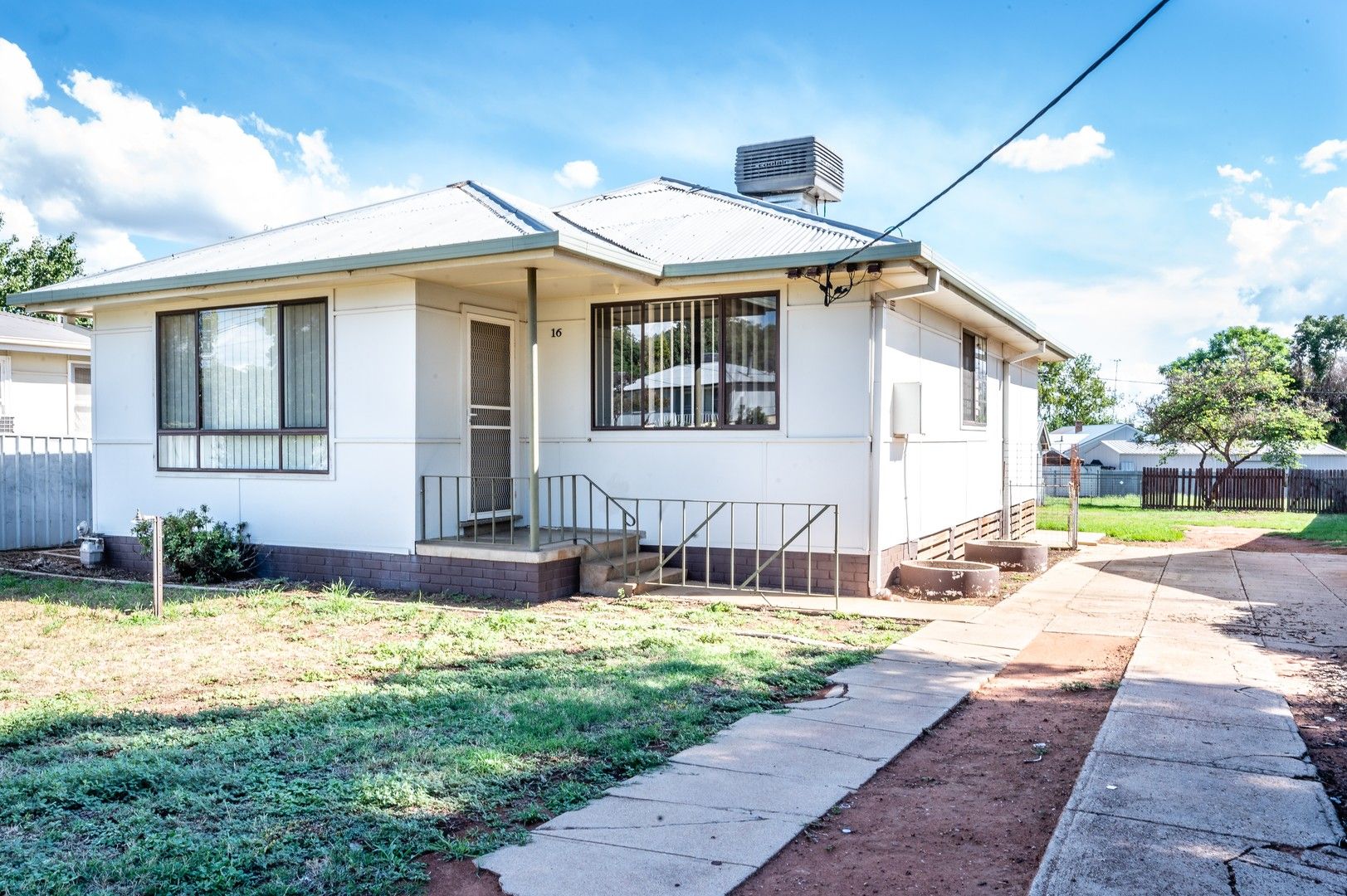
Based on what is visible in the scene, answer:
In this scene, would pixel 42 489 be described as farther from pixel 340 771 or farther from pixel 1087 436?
pixel 1087 436

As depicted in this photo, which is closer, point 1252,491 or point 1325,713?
point 1325,713

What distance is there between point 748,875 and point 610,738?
159 cm

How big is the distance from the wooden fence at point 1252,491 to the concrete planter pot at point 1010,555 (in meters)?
17.7

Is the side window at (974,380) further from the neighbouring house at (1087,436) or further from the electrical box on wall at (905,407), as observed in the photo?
the neighbouring house at (1087,436)

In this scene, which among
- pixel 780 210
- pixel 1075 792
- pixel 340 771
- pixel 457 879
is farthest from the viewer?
pixel 780 210

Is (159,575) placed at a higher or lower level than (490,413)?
lower

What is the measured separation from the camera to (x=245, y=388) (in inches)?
429

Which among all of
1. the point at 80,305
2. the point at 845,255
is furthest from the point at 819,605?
the point at 80,305

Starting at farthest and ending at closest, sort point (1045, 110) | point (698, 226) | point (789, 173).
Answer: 1. point (789, 173)
2. point (698, 226)
3. point (1045, 110)

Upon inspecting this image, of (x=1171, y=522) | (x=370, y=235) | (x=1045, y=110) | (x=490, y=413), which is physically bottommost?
(x=1171, y=522)

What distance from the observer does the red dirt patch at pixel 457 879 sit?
3340mm

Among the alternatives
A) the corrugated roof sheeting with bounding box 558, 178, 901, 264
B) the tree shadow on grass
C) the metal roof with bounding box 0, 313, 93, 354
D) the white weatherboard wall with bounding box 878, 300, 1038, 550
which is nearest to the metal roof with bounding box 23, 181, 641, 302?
the corrugated roof sheeting with bounding box 558, 178, 901, 264

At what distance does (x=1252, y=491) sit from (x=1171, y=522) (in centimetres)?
785

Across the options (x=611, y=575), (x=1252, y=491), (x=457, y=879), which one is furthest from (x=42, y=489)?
(x=1252, y=491)
